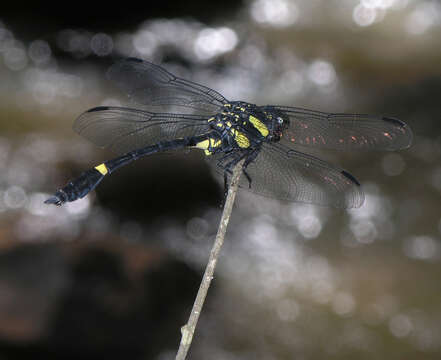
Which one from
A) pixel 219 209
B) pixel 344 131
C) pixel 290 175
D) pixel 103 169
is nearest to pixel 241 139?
pixel 290 175

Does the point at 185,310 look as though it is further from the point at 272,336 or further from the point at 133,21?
the point at 133,21

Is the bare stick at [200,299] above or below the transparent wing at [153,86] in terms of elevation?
below

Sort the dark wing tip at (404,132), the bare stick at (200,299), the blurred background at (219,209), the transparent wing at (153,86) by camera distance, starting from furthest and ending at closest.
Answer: the blurred background at (219,209)
the transparent wing at (153,86)
the dark wing tip at (404,132)
the bare stick at (200,299)

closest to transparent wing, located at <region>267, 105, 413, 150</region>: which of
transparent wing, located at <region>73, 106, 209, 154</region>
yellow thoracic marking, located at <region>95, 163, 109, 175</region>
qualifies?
transparent wing, located at <region>73, 106, 209, 154</region>

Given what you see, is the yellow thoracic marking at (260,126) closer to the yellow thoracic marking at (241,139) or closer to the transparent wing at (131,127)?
the yellow thoracic marking at (241,139)

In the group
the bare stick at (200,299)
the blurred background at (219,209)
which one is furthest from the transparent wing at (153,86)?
the bare stick at (200,299)

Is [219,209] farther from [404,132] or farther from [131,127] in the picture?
[404,132]
